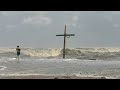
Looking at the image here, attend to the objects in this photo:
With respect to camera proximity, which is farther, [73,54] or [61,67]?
[73,54]

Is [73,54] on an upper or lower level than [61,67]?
lower

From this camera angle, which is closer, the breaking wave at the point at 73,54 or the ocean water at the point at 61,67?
the ocean water at the point at 61,67

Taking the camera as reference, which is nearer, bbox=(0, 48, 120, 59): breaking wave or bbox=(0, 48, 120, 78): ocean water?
bbox=(0, 48, 120, 78): ocean water
